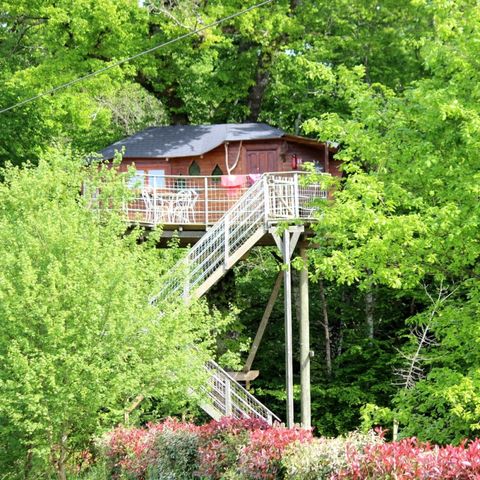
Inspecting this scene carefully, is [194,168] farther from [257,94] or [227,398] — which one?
[227,398]

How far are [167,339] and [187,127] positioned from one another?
14.2m

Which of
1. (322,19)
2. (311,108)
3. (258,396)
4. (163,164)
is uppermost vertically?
(322,19)

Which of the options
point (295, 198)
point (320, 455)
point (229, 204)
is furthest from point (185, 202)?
point (320, 455)

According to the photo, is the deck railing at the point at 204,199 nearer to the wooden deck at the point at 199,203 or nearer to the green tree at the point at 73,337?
the wooden deck at the point at 199,203

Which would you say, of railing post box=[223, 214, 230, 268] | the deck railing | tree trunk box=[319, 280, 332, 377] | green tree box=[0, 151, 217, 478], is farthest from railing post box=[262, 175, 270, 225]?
tree trunk box=[319, 280, 332, 377]

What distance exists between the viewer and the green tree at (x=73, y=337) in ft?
41.1

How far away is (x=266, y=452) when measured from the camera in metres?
10.7

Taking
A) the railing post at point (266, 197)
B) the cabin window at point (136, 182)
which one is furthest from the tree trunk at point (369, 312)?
the cabin window at point (136, 182)

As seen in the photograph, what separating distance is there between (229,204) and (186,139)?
3.86 metres

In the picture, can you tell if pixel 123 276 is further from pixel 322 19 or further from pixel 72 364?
pixel 322 19

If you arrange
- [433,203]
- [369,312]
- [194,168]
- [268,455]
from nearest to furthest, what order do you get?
[268,455] < [433,203] < [194,168] < [369,312]

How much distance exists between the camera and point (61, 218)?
13.7 metres

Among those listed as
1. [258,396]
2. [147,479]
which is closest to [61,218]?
[147,479]

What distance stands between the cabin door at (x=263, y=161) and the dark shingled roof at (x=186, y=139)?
1.45 ft
